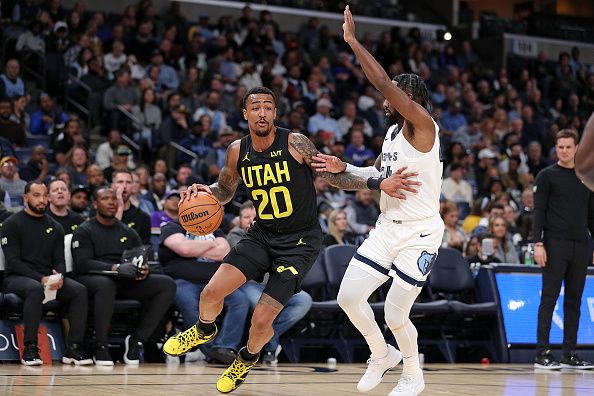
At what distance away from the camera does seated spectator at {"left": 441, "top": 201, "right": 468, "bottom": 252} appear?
13.3 m

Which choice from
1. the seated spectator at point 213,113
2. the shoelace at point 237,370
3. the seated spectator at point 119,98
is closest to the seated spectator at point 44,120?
the seated spectator at point 119,98

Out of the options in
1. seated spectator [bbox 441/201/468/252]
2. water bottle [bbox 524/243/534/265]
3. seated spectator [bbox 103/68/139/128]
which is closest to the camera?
water bottle [bbox 524/243/534/265]

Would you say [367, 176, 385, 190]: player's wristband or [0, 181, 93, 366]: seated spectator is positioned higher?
Result: [367, 176, 385, 190]: player's wristband

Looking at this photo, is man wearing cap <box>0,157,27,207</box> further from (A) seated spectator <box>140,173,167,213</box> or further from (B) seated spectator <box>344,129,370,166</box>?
(B) seated spectator <box>344,129,370,166</box>

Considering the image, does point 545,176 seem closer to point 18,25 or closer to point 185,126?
point 185,126

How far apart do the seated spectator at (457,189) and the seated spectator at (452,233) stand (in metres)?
3.07

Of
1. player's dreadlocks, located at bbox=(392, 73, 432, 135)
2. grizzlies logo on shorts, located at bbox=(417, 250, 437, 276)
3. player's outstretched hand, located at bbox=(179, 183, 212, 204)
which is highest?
player's dreadlocks, located at bbox=(392, 73, 432, 135)

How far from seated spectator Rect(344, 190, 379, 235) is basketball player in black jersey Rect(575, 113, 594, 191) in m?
11.0

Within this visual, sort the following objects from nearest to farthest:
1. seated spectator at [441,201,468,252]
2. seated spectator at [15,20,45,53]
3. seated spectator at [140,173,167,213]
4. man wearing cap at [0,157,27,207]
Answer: man wearing cap at [0,157,27,207]
seated spectator at [140,173,167,213]
seated spectator at [441,201,468,252]
seated spectator at [15,20,45,53]

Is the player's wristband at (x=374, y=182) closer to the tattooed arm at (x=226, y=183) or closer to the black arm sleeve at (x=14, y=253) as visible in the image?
the tattooed arm at (x=226, y=183)

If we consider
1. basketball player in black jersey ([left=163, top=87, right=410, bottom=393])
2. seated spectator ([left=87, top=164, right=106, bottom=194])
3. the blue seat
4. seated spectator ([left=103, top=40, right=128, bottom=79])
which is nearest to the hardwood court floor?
basketball player in black jersey ([left=163, top=87, right=410, bottom=393])

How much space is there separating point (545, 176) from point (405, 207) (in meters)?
4.14

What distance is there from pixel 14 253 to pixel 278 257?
12.1 ft

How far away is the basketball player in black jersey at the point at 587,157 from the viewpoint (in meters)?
2.65
